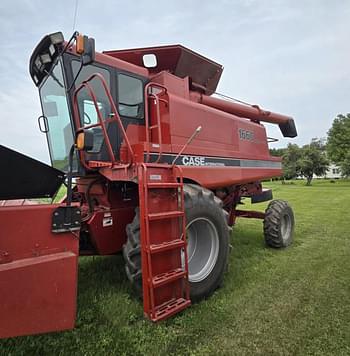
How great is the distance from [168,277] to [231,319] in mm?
764

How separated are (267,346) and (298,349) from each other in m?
0.25

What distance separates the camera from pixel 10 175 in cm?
226

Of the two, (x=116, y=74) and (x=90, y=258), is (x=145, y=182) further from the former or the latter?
(x=90, y=258)

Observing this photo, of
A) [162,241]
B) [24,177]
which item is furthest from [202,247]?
[24,177]

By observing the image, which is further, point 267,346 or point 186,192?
point 186,192

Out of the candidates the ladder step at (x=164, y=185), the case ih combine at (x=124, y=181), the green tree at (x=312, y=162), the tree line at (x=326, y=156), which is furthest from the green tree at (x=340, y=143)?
the ladder step at (x=164, y=185)

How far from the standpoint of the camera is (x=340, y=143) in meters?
39.1

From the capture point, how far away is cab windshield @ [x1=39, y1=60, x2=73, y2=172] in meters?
3.56

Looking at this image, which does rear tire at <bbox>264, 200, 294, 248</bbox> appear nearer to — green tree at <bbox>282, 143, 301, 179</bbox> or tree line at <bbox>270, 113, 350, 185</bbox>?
tree line at <bbox>270, 113, 350, 185</bbox>

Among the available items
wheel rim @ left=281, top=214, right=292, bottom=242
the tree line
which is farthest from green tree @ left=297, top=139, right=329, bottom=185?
wheel rim @ left=281, top=214, right=292, bottom=242

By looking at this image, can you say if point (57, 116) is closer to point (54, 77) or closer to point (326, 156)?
point (54, 77)

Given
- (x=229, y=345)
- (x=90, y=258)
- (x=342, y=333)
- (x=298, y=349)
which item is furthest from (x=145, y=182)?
(x=90, y=258)

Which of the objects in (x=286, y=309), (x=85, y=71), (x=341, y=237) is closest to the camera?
(x=286, y=309)

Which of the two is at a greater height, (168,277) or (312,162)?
(312,162)
